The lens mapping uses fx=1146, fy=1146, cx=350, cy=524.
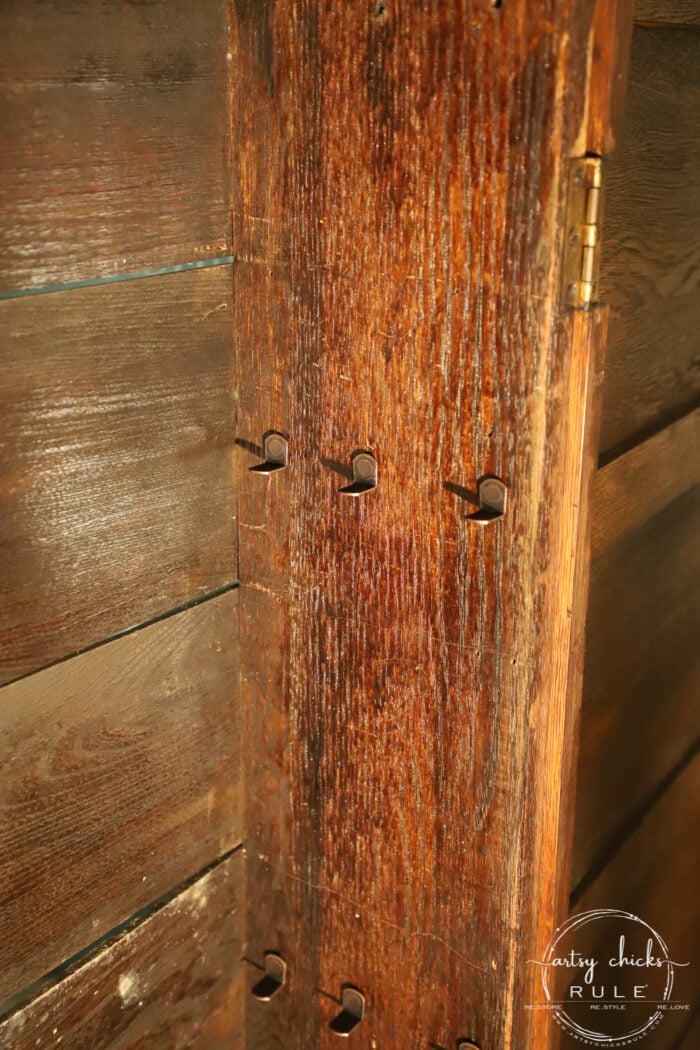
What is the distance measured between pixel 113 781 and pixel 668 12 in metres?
0.77

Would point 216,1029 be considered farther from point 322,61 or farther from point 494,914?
point 322,61

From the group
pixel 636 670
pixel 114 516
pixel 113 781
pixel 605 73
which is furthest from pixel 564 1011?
pixel 605 73

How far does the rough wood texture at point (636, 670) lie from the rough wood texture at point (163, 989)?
340 mm

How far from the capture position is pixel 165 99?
0.80 meters

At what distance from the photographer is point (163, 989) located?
0.98 meters

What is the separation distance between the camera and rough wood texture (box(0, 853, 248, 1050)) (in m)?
0.88

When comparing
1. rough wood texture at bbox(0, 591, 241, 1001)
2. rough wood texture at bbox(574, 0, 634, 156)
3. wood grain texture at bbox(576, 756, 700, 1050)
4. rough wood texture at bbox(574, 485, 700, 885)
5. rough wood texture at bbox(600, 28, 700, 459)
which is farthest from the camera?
wood grain texture at bbox(576, 756, 700, 1050)

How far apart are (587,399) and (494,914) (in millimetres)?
410

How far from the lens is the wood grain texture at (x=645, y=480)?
1.00 m

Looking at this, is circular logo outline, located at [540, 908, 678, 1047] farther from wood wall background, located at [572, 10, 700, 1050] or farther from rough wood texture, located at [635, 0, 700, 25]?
rough wood texture, located at [635, 0, 700, 25]

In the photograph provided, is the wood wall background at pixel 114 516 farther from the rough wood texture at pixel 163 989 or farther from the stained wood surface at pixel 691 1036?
the stained wood surface at pixel 691 1036

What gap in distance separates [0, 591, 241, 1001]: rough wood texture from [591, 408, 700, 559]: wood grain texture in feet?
1.08

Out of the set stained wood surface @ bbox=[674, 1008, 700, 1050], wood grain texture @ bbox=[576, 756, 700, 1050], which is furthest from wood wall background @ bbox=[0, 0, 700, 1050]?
stained wood surface @ bbox=[674, 1008, 700, 1050]

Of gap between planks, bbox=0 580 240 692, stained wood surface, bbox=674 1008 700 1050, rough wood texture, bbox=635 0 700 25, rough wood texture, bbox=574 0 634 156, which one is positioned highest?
rough wood texture, bbox=635 0 700 25
